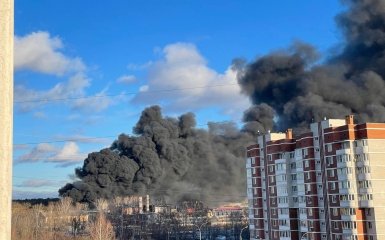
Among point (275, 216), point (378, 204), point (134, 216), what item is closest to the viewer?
point (378, 204)

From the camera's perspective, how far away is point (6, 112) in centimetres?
452

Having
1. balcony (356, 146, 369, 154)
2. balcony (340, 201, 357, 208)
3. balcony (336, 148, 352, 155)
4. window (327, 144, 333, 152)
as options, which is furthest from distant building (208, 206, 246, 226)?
balcony (356, 146, 369, 154)

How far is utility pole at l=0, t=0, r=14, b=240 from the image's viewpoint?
4496 mm

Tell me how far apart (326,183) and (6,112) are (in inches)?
1358

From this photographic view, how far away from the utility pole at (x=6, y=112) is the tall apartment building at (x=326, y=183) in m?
32.7

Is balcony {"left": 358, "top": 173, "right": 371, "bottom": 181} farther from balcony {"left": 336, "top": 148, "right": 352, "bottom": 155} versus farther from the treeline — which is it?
the treeline

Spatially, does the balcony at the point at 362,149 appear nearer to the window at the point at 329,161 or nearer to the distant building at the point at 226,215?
the window at the point at 329,161

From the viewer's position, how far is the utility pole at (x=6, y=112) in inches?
177

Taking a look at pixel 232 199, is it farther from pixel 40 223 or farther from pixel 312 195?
pixel 312 195

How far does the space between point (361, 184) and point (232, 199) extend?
54.5m

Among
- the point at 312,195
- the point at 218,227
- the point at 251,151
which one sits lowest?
the point at 218,227

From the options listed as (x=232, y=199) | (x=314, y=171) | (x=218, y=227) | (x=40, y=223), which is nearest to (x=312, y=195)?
(x=314, y=171)

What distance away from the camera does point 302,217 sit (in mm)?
38562

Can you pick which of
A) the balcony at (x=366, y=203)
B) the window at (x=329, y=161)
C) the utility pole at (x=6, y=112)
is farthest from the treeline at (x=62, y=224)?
the utility pole at (x=6, y=112)
